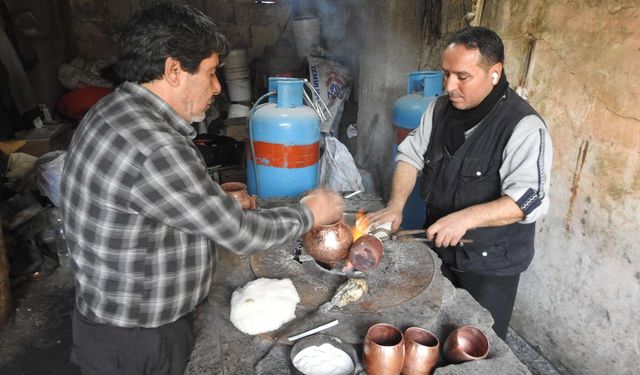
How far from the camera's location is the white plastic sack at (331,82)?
6691 millimetres

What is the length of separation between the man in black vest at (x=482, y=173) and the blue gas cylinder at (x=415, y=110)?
1.17m

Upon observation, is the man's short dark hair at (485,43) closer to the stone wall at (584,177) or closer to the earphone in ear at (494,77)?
the earphone in ear at (494,77)

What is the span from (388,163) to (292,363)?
4063mm

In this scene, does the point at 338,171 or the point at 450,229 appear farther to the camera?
the point at 338,171

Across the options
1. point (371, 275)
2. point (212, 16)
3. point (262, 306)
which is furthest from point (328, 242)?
point (212, 16)

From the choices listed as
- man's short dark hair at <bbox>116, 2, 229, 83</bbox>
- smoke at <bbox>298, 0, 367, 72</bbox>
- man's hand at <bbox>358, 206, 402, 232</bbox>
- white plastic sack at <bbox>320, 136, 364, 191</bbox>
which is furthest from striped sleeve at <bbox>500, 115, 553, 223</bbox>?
smoke at <bbox>298, 0, 367, 72</bbox>

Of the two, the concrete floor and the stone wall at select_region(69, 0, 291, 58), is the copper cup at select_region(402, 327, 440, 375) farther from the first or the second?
the stone wall at select_region(69, 0, 291, 58)

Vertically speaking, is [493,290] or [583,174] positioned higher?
[583,174]

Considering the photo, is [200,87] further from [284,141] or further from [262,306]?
[284,141]

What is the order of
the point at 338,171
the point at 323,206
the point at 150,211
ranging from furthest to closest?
the point at 338,171
the point at 323,206
the point at 150,211

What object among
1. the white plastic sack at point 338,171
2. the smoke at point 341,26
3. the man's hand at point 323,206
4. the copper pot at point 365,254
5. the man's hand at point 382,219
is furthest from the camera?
the smoke at point 341,26

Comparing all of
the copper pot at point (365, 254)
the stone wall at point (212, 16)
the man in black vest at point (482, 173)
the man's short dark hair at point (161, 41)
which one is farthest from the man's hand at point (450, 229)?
the stone wall at point (212, 16)

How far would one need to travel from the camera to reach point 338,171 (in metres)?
4.44

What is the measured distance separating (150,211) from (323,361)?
2.80 ft
